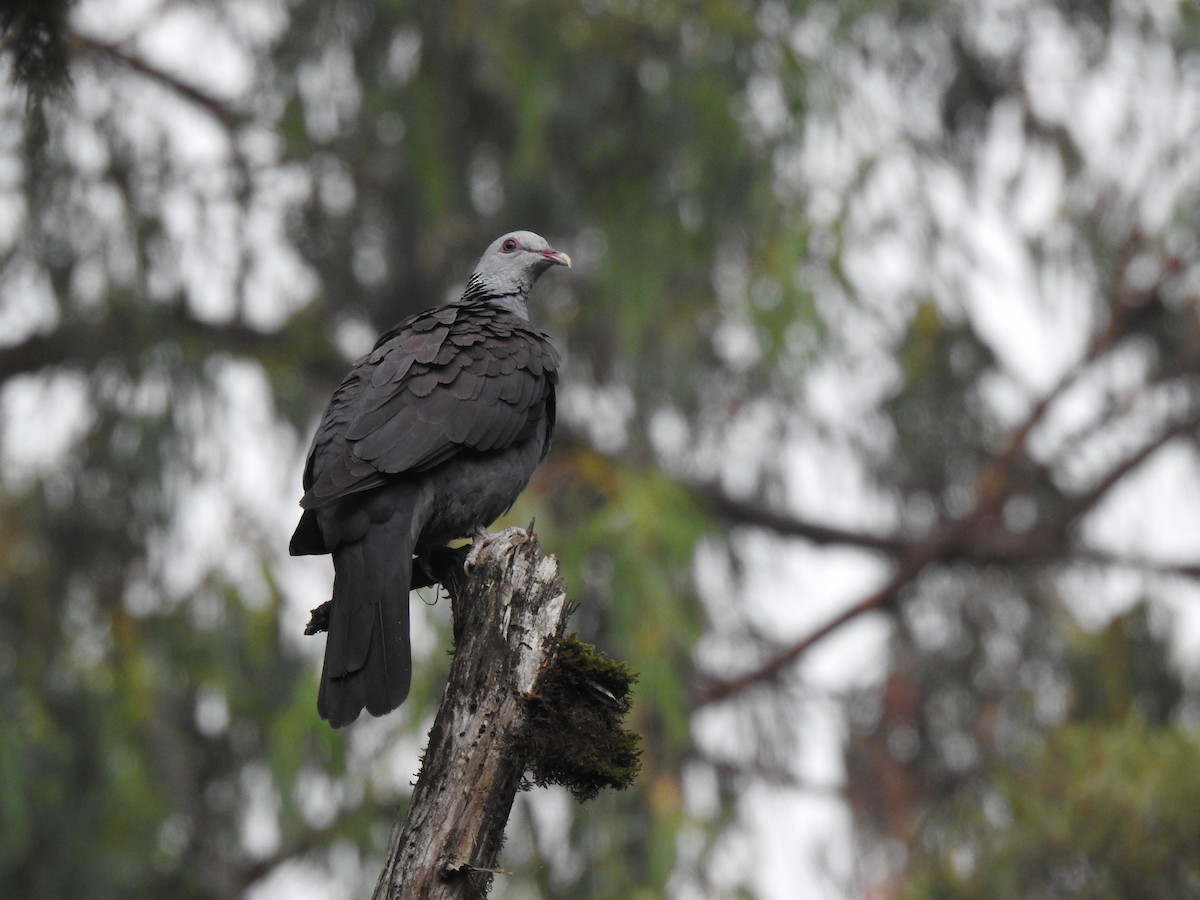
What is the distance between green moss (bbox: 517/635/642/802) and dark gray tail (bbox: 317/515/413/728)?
0.48m

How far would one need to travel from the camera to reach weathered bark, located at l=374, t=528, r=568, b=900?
121 inches

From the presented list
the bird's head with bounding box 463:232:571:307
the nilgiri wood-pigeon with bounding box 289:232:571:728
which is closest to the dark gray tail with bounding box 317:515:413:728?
the nilgiri wood-pigeon with bounding box 289:232:571:728

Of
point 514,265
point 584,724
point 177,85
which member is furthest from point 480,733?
point 177,85

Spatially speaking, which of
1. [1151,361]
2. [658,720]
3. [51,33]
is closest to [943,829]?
[658,720]

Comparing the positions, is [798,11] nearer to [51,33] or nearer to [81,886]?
[51,33]

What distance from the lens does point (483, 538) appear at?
435cm

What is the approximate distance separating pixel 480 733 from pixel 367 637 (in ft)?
2.07

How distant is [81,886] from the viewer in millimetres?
7855

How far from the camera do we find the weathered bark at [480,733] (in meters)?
3.08

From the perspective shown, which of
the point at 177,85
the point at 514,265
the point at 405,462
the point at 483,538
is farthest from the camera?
the point at 177,85

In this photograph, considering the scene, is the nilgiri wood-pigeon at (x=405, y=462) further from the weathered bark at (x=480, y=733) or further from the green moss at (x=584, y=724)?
the green moss at (x=584, y=724)

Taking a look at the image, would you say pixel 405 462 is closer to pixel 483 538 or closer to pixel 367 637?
pixel 483 538

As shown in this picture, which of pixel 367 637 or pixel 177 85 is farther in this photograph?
pixel 177 85

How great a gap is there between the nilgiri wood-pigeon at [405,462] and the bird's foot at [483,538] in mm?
47
